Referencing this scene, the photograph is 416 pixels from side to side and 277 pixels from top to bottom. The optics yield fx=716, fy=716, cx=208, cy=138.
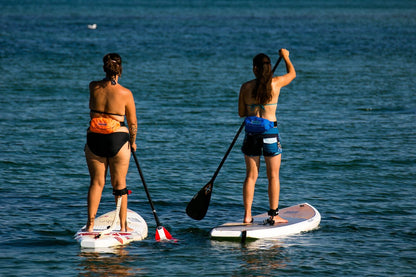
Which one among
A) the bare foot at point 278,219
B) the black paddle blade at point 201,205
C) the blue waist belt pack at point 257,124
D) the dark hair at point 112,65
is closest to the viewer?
the dark hair at point 112,65

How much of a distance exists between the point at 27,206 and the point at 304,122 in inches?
382

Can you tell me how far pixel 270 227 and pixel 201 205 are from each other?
1100 mm

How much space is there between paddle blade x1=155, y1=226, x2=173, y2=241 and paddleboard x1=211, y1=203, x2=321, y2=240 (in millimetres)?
582

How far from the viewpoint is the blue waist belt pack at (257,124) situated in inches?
348

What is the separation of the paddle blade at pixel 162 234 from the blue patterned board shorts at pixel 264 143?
1473 mm

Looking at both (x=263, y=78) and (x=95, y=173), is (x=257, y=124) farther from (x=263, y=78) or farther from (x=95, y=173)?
(x=95, y=173)

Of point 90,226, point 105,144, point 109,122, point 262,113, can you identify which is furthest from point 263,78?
point 90,226

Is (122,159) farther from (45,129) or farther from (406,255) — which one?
(45,129)

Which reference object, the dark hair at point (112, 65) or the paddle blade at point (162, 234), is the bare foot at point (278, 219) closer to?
the paddle blade at point (162, 234)

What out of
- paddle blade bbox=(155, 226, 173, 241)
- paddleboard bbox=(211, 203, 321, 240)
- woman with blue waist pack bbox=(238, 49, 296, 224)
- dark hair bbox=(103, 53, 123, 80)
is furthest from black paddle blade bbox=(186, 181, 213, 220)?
dark hair bbox=(103, 53, 123, 80)

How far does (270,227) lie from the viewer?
9164 millimetres

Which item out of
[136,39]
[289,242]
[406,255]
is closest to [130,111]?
[289,242]

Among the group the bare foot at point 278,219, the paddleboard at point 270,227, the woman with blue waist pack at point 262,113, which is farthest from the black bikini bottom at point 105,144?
the bare foot at point 278,219

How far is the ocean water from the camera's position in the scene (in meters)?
8.59
